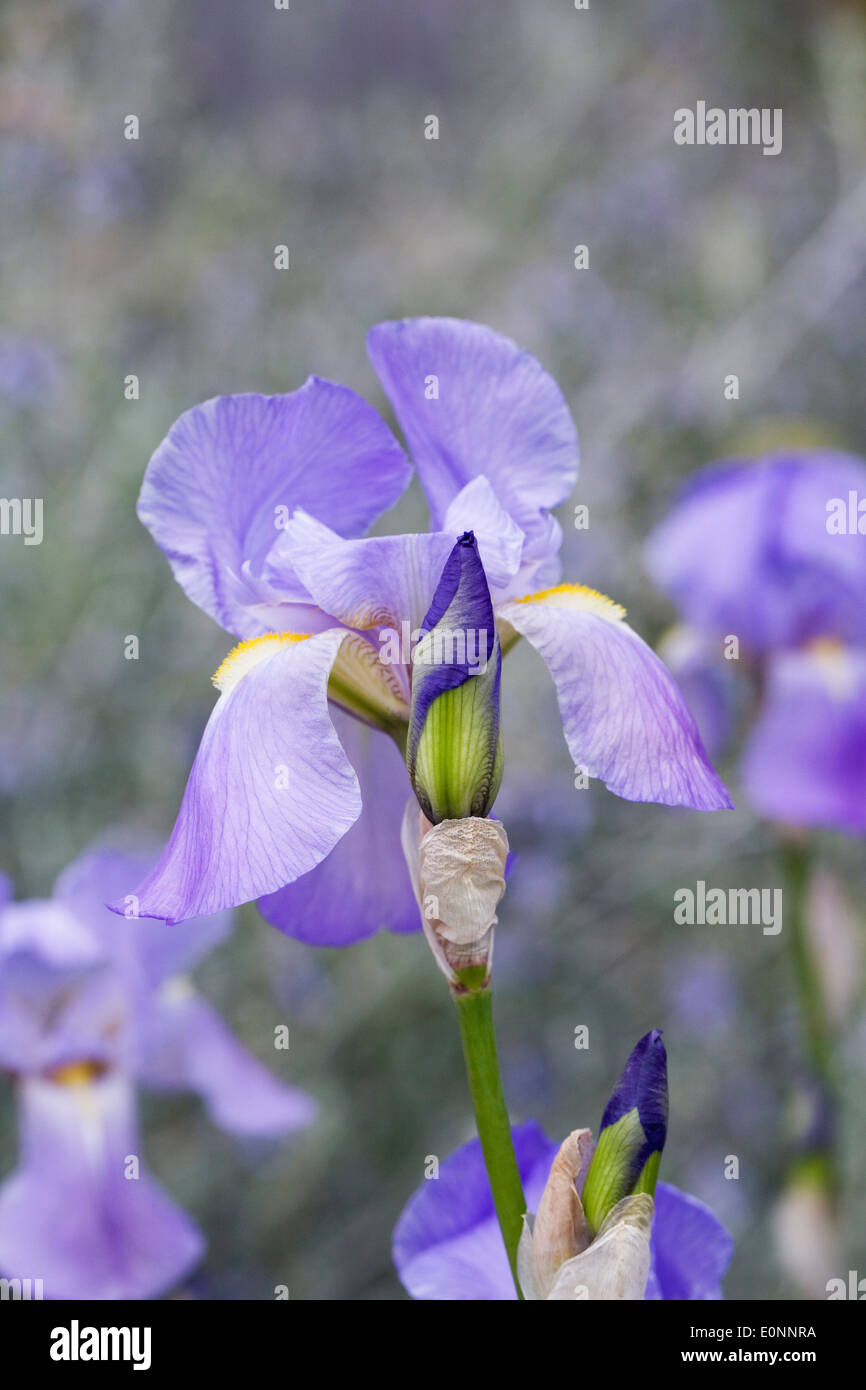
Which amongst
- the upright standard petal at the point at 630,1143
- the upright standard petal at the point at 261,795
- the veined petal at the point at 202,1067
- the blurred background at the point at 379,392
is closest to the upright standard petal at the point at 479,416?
the upright standard petal at the point at 261,795

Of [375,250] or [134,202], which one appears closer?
[134,202]

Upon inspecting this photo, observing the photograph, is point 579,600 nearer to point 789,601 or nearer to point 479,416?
point 479,416

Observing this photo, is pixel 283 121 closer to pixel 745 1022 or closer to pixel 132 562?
pixel 132 562

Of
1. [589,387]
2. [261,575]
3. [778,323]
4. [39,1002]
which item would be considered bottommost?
[39,1002]

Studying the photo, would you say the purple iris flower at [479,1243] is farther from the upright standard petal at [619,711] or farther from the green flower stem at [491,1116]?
the upright standard petal at [619,711]

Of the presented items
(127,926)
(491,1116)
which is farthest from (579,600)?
(127,926)

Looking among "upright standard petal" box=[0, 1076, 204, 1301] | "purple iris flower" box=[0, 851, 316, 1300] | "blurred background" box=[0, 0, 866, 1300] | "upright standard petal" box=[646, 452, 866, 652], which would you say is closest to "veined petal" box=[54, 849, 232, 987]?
"purple iris flower" box=[0, 851, 316, 1300]
